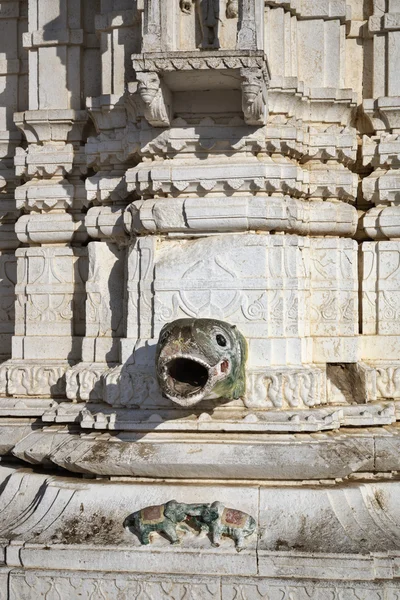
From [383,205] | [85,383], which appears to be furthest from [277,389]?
[383,205]

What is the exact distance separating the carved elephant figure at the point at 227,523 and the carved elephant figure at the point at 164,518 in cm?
9

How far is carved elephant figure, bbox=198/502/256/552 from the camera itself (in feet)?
25.1

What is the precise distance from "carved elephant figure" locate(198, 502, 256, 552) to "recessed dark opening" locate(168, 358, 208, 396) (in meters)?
0.88

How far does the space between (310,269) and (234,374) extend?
1543 millimetres

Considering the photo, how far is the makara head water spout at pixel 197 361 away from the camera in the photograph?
25.4 ft

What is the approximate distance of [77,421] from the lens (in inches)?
359

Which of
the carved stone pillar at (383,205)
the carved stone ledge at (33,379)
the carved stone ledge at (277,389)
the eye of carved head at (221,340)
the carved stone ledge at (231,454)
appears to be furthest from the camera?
the carved stone ledge at (33,379)

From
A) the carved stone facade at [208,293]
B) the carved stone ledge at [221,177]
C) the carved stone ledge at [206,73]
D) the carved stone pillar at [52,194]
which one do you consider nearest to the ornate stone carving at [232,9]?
the carved stone facade at [208,293]

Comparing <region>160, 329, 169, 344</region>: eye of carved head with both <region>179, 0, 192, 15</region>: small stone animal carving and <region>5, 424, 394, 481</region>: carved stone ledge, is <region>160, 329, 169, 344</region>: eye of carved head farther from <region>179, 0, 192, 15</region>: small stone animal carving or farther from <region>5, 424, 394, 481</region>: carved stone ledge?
<region>179, 0, 192, 15</region>: small stone animal carving

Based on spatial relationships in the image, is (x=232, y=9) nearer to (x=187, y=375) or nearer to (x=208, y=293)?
(x=208, y=293)

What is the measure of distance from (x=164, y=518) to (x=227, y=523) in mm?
467

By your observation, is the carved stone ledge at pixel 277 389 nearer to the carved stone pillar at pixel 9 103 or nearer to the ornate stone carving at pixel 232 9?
the ornate stone carving at pixel 232 9

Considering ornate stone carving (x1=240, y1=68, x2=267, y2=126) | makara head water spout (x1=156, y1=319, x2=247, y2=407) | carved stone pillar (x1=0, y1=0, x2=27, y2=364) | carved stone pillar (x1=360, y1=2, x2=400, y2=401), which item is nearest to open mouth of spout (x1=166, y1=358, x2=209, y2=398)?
makara head water spout (x1=156, y1=319, x2=247, y2=407)

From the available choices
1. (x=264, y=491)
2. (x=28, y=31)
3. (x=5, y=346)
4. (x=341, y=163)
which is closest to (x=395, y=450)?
(x=264, y=491)
